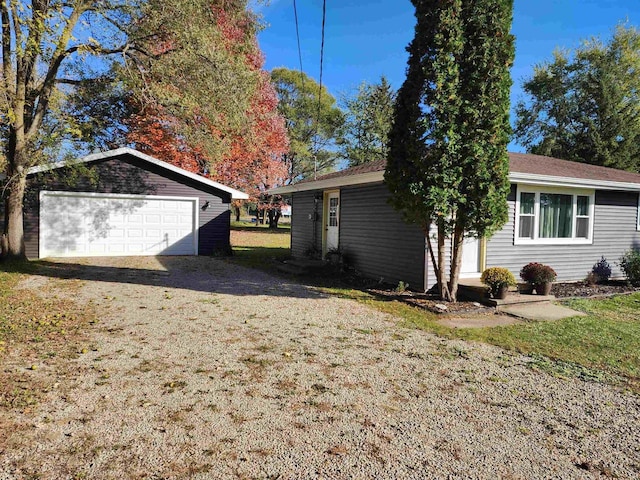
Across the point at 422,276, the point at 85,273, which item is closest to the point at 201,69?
the point at 85,273

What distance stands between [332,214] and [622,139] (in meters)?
21.8

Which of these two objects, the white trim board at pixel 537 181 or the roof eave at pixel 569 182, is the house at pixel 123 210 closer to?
the white trim board at pixel 537 181

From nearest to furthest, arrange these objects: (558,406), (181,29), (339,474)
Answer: (339,474) → (558,406) → (181,29)

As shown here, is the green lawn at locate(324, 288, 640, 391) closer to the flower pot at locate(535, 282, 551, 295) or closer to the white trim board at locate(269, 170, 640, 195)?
the flower pot at locate(535, 282, 551, 295)

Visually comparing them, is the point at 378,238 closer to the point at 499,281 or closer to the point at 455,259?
the point at 455,259

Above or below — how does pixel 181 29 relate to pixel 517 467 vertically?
above

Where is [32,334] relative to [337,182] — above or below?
below

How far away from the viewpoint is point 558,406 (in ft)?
10.7

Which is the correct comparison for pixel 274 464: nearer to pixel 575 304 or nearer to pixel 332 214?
pixel 575 304

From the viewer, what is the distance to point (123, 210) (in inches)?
524

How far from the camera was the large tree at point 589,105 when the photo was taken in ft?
76.7

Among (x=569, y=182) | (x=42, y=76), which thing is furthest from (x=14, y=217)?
(x=569, y=182)

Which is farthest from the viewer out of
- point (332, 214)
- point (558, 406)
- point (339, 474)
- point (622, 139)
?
point (622, 139)

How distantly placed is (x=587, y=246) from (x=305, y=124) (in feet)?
78.4
